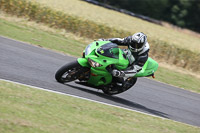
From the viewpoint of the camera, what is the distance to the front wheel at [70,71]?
26.3 feet

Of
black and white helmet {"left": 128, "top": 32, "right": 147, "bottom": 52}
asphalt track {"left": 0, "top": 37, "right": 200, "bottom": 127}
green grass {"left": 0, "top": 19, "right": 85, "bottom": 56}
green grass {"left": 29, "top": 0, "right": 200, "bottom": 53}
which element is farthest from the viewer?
green grass {"left": 29, "top": 0, "right": 200, "bottom": 53}

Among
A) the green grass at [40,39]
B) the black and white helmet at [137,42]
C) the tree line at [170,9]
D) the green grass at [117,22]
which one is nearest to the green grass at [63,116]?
the black and white helmet at [137,42]

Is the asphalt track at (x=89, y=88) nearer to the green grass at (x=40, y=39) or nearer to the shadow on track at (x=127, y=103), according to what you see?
the shadow on track at (x=127, y=103)

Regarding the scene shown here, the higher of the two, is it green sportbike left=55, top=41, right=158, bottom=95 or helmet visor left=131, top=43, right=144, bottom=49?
helmet visor left=131, top=43, right=144, bottom=49

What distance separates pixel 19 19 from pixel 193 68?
10.6 metres

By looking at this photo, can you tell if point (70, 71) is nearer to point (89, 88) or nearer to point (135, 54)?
point (89, 88)

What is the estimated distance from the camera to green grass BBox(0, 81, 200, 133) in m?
5.49

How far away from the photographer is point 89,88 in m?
9.43

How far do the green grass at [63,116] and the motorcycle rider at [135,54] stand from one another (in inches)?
37.2

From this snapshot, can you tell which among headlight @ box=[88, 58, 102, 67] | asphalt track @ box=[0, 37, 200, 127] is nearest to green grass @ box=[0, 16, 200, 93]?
asphalt track @ box=[0, 37, 200, 127]

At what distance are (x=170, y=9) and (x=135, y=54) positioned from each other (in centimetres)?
7872

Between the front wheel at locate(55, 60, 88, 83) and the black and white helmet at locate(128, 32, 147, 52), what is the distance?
136cm

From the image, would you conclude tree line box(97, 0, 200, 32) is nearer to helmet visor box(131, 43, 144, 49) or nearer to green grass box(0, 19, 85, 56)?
green grass box(0, 19, 85, 56)

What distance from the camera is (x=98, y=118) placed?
22.5 feet
